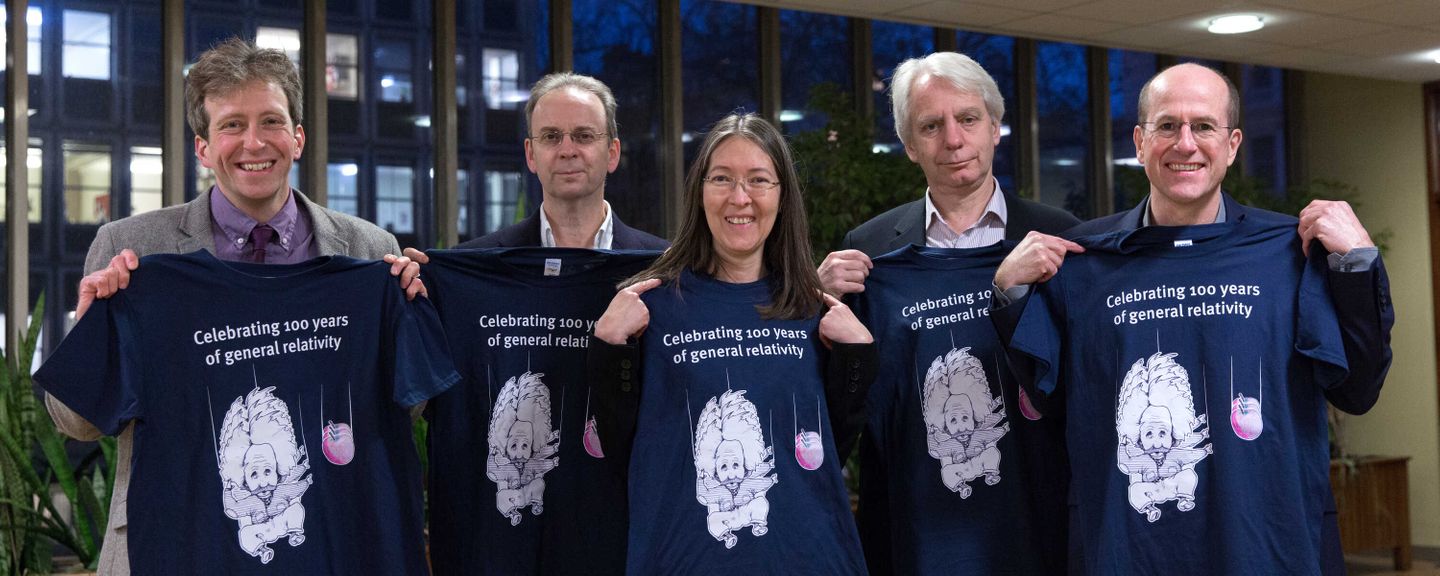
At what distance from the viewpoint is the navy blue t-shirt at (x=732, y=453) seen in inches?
93.3

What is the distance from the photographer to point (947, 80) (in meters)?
2.85

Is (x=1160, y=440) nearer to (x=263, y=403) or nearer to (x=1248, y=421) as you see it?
(x=1248, y=421)

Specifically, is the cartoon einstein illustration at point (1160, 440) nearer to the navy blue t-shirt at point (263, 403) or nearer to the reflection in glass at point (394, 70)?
the navy blue t-shirt at point (263, 403)

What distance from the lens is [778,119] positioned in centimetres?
714

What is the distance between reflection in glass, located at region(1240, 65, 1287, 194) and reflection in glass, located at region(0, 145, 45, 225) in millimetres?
7412

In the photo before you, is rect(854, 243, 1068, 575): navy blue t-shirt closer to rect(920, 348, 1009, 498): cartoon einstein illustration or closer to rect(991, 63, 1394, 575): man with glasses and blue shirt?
rect(920, 348, 1009, 498): cartoon einstein illustration

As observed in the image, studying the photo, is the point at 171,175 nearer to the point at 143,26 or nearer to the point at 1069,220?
the point at 143,26

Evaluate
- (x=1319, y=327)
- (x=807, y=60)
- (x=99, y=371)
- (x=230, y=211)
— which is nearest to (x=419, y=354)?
(x=230, y=211)

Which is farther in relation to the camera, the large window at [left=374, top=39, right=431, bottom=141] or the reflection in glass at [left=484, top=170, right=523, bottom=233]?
the reflection in glass at [left=484, top=170, right=523, bottom=233]

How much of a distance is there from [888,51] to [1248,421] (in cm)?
539

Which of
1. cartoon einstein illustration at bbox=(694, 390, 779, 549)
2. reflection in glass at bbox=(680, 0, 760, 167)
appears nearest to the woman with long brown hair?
cartoon einstein illustration at bbox=(694, 390, 779, 549)

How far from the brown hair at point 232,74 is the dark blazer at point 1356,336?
1.50 m

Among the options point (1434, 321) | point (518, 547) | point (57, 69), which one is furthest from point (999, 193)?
point (1434, 321)

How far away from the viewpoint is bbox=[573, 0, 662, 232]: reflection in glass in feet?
22.4
